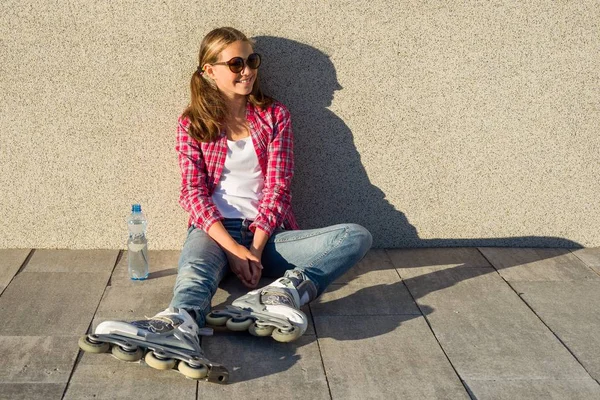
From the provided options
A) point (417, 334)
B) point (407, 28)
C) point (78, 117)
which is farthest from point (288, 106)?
point (417, 334)

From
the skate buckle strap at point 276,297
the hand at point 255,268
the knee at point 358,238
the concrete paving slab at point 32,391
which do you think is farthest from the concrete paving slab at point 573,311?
the concrete paving slab at point 32,391

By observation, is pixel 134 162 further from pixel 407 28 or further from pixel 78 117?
pixel 407 28

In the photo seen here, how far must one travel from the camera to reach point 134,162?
4539mm

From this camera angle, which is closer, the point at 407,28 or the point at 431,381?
the point at 431,381

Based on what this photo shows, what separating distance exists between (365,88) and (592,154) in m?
1.34

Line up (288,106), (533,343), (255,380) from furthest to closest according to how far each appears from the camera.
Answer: (288,106)
(533,343)
(255,380)

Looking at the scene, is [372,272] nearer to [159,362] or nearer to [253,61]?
[253,61]

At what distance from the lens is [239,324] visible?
11.9 ft

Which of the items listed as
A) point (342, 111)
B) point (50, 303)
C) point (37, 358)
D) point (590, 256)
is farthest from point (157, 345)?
point (590, 256)

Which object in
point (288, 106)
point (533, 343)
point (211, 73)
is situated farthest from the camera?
point (288, 106)

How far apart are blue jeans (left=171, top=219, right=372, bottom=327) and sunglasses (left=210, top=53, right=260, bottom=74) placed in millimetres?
746

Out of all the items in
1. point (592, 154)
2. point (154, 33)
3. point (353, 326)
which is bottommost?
point (353, 326)

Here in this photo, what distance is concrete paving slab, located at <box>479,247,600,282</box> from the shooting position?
177 inches

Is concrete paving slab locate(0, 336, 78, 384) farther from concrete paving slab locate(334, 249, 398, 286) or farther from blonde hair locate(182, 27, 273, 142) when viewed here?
concrete paving slab locate(334, 249, 398, 286)
